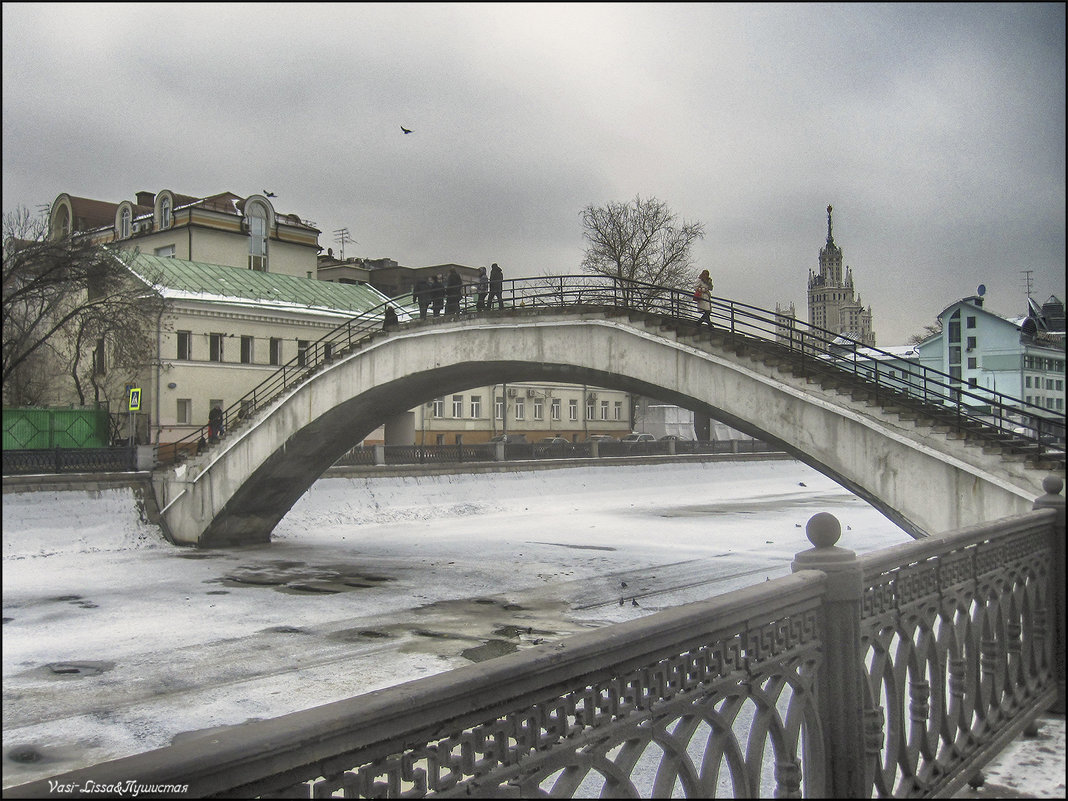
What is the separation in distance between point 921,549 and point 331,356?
20.8 m

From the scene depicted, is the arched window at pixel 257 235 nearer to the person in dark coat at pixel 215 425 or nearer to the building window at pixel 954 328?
the person in dark coat at pixel 215 425

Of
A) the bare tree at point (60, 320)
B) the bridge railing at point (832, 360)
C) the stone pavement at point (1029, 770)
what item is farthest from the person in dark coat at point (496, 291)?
the stone pavement at point (1029, 770)

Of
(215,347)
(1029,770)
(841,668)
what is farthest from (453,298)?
(215,347)

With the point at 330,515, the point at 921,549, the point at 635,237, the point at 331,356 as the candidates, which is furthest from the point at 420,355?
the point at 635,237

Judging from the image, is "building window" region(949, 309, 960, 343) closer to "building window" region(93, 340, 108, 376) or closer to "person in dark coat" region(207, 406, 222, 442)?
"building window" region(93, 340, 108, 376)

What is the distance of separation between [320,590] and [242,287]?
24095 mm

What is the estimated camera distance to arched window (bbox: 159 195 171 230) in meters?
47.2

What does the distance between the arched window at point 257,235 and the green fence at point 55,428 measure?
2536cm

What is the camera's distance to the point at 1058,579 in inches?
277

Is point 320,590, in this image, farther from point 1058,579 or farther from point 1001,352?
point 1058,579

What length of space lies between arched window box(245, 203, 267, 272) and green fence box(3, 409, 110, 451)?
25359 mm

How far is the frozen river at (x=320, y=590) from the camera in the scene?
11.3m

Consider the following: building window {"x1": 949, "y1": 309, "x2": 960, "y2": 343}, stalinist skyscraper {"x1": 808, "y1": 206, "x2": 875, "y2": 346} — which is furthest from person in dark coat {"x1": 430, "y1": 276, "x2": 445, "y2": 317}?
stalinist skyscraper {"x1": 808, "y1": 206, "x2": 875, "y2": 346}

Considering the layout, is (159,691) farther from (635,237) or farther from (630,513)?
(635,237)
